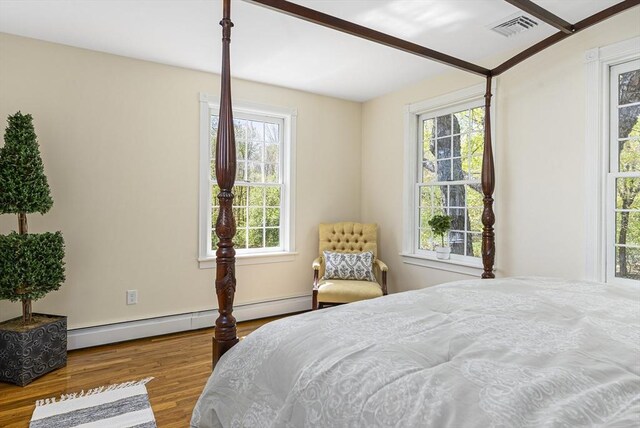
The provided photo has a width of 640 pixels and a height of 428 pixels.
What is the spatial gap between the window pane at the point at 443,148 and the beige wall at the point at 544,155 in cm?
48

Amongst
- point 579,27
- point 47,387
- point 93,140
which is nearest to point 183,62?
point 93,140

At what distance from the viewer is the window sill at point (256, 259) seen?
3.73 metres

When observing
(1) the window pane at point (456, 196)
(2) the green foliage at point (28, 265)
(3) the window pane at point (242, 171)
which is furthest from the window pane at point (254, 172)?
(1) the window pane at point (456, 196)

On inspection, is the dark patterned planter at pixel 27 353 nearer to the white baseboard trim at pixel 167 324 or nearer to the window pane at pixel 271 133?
the white baseboard trim at pixel 167 324

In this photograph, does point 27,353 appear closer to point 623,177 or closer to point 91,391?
point 91,391

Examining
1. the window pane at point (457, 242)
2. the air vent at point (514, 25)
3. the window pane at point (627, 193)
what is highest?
the air vent at point (514, 25)

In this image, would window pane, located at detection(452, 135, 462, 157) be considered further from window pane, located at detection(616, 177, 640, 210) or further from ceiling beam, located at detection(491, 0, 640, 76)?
window pane, located at detection(616, 177, 640, 210)

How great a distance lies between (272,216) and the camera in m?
4.25

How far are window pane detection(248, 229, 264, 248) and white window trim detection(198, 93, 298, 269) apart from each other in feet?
0.36

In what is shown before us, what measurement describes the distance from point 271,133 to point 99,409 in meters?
3.01

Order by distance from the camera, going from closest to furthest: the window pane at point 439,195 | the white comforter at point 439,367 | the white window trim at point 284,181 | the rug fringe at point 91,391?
1. the white comforter at point 439,367
2. the rug fringe at point 91,391
3. the white window trim at point 284,181
4. the window pane at point 439,195

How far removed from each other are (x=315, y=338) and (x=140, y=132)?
3.00 metres

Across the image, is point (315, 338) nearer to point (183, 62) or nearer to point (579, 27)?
point (579, 27)

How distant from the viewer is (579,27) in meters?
2.33
